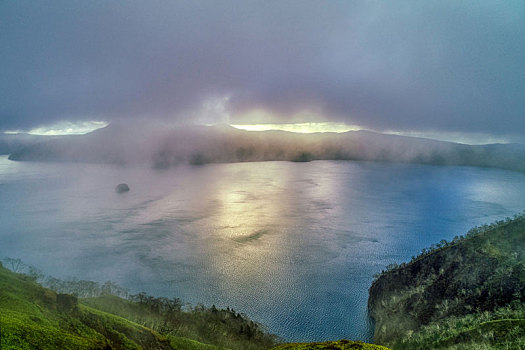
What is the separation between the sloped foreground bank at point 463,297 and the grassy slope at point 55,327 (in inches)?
397

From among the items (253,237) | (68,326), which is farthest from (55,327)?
(253,237)

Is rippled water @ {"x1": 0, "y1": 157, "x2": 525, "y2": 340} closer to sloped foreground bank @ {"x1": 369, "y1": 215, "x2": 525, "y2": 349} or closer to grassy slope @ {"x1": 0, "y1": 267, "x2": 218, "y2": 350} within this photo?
sloped foreground bank @ {"x1": 369, "y1": 215, "x2": 525, "y2": 349}

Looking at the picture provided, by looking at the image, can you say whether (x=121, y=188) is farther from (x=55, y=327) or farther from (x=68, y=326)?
(x=55, y=327)

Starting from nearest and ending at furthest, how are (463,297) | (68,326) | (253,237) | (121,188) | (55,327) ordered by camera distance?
(55,327)
(68,326)
(463,297)
(253,237)
(121,188)

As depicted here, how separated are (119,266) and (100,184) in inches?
3630

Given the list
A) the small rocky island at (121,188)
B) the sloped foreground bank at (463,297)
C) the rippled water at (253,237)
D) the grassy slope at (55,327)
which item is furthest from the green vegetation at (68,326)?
the small rocky island at (121,188)

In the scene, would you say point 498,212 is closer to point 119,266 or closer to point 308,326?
point 308,326

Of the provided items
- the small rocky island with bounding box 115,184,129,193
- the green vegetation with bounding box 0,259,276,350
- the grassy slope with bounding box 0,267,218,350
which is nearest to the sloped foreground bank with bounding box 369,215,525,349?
the green vegetation with bounding box 0,259,276,350

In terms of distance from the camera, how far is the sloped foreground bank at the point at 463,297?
9836 mm

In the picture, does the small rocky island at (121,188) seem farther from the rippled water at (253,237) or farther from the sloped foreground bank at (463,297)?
the sloped foreground bank at (463,297)

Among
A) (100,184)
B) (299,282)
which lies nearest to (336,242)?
(299,282)

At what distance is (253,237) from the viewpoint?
53.9m

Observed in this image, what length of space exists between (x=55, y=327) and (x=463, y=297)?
18128 millimetres

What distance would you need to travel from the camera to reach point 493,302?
13336 mm
